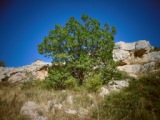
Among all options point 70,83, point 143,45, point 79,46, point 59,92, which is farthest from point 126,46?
point 59,92

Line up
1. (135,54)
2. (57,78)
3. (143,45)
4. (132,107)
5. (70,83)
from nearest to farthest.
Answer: (132,107), (70,83), (57,78), (143,45), (135,54)

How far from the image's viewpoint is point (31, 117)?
20.2 ft

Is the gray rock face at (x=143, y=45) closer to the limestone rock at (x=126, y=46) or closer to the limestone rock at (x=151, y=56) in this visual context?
the limestone rock at (x=126, y=46)

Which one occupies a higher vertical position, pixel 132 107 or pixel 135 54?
pixel 135 54

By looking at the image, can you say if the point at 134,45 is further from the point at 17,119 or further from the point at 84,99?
the point at 17,119

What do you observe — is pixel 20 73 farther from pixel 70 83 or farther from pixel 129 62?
pixel 129 62

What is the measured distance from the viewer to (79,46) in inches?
666

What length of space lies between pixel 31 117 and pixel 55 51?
1096 centimetres

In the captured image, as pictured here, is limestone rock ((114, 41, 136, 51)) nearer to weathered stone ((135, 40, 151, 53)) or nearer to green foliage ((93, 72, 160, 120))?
weathered stone ((135, 40, 151, 53))

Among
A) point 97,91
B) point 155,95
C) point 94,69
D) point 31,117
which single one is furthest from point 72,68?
point 31,117

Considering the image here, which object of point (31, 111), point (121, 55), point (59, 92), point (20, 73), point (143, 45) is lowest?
point (31, 111)

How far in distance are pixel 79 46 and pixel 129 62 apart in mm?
13325

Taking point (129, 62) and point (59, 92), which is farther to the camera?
point (129, 62)

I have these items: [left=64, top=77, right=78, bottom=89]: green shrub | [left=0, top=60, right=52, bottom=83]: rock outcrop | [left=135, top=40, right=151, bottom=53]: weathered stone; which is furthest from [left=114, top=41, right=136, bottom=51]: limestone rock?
[left=64, top=77, right=78, bottom=89]: green shrub
